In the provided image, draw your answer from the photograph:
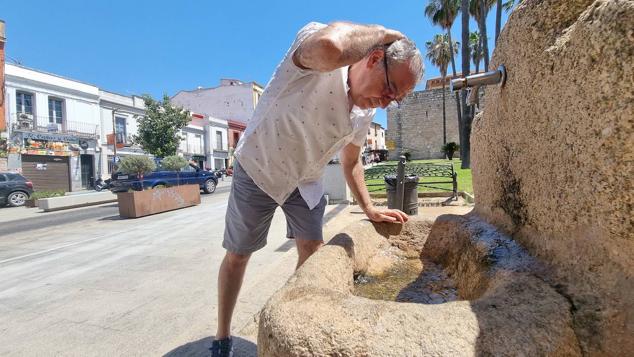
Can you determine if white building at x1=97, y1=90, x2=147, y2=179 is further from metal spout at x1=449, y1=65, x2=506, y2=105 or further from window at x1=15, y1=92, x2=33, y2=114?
metal spout at x1=449, y1=65, x2=506, y2=105

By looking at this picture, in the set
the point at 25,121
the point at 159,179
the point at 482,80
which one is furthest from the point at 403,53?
the point at 25,121

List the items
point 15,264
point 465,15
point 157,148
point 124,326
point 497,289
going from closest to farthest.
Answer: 1. point 497,289
2. point 124,326
3. point 15,264
4. point 465,15
5. point 157,148

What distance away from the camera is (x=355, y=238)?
6.01ft

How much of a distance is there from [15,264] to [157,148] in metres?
20.0

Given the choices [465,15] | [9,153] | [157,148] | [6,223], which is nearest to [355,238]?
[6,223]

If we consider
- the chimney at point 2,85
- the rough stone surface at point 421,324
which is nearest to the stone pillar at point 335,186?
the rough stone surface at point 421,324

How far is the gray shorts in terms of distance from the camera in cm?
197

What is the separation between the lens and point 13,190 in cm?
1387

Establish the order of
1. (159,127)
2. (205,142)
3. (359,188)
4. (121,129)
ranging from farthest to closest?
(205,142) → (121,129) → (159,127) → (359,188)

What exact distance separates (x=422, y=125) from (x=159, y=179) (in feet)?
92.4

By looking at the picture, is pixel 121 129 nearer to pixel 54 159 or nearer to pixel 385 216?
pixel 54 159

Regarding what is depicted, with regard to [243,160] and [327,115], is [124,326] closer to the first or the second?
[243,160]

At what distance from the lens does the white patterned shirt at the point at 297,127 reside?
1635 millimetres

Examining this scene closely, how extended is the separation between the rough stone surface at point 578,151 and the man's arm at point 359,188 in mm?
667
